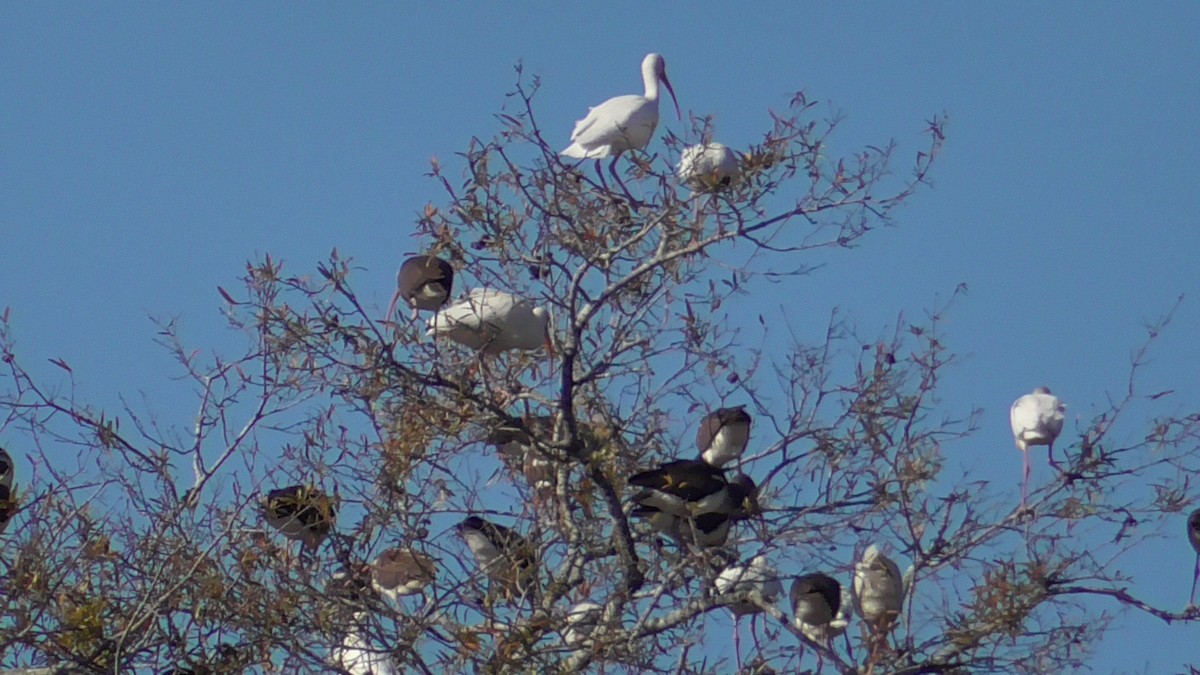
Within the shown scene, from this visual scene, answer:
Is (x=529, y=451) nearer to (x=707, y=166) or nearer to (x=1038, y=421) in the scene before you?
(x=707, y=166)

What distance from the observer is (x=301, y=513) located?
24.7ft

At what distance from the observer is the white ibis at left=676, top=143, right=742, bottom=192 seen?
8172 millimetres

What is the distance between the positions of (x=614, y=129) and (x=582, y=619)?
2.90 metres

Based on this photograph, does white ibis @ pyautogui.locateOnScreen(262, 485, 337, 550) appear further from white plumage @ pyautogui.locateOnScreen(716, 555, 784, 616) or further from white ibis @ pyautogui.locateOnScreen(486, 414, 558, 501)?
white plumage @ pyautogui.locateOnScreen(716, 555, 784, 616)

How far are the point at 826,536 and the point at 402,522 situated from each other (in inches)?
61.5

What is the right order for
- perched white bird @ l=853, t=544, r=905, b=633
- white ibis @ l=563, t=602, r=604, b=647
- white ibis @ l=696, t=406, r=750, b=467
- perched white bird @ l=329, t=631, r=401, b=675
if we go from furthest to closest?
white ibis @ l=696, t=406, r=750, b=467
perched white bird @ l=853, t=544, r=905, b=633
white ibis @ l=563, t=602, r=604, b=647
perched white bird @ l=329, t=631, r=401, b=675

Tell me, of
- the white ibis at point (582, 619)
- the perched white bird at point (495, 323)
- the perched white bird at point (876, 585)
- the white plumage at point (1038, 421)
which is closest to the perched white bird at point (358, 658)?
the white ibis at point (582, 619)

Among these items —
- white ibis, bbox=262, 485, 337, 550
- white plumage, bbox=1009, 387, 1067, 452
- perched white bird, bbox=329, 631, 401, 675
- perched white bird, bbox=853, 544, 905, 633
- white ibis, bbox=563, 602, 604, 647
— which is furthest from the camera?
white plumage, bbox=1009, 387, 1067, 452

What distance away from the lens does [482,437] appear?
8.07 meters

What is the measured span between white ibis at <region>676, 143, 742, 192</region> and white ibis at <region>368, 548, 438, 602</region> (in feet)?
5.73

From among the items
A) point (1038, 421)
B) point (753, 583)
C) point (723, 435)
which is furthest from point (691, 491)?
point (1038, 421)

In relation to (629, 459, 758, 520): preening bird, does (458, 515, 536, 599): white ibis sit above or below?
below

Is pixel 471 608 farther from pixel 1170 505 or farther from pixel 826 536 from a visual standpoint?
pixel 1170 505

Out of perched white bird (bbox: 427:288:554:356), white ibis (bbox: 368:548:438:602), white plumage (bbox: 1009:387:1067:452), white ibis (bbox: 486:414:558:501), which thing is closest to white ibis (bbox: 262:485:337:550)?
white ibis (bbox: 368:548:438:602)
